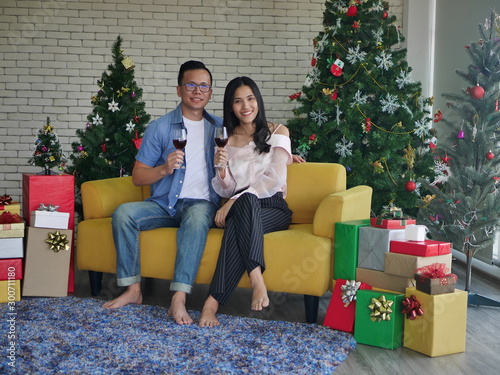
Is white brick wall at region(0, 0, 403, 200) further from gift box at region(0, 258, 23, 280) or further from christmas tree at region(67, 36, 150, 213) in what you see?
→ gift box at region(0, 258, 23, 280)

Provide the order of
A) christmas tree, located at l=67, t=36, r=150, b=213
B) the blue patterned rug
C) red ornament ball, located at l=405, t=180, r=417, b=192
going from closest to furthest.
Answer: the blue patterned rug < red ornament ball, located at l=405, t=180, r=417, b=192 < christmas tree, located at l=67, t=36, r=150, b=213

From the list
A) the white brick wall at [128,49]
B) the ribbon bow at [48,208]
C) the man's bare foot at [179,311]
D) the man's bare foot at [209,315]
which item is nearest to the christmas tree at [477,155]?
the man's bare foot at [209,315]

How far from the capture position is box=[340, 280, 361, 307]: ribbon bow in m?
2.58

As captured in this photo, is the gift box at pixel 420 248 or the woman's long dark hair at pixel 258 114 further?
the woman's long dark hair at pixel 258 114

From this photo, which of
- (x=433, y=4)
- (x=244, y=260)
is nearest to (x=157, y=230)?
(x=244, y=260)

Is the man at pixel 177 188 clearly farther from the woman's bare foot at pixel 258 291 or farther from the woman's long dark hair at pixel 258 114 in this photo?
the woman's bare foot at pixel 258 291

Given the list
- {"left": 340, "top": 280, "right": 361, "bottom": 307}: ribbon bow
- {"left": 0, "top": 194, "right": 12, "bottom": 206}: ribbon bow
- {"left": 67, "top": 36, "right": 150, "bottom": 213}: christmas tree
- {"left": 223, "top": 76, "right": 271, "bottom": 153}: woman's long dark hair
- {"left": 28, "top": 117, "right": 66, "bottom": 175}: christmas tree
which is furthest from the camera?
{"left": 67, "top": 36, "right": 150, "bottom": 213}: christmas tree

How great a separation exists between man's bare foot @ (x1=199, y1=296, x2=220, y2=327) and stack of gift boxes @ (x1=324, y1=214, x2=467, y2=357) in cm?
53

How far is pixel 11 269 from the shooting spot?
3.06m

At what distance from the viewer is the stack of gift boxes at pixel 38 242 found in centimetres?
306

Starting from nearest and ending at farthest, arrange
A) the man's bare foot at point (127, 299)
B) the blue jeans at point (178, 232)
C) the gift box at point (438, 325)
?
1. the gift box at point (438, 325)
2. the blue jeans at point (178, 232)
3. the man's bare foot at point (127, 299)

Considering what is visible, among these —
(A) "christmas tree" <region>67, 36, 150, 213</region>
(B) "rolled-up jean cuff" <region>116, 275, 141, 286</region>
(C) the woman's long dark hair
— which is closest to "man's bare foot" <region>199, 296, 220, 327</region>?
(B) "rolled-up jean cuff" <region>116, 275, 141, 286</region>

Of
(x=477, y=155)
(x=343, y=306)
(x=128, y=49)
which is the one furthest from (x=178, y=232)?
(x=128, y=49)

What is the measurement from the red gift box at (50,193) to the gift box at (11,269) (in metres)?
0.25
